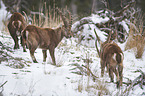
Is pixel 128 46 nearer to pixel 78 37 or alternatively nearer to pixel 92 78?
pixel 78 37

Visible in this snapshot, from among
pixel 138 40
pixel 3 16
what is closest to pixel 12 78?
pixel 138 40

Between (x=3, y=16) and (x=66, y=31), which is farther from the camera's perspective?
(x=3, y=16)

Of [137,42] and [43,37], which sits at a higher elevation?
[43,37]

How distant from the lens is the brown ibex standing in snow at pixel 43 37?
410 cm

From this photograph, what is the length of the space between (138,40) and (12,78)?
483 centimetres

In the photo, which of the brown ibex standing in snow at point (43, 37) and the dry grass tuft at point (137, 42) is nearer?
the brown ibex standing in snow at point (43, 37)

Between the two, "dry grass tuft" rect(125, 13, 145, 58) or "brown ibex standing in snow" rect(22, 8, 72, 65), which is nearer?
"brown ibex standing in snow" rect(22, 8, 72, 65)

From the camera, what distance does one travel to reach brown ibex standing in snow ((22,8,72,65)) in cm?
410

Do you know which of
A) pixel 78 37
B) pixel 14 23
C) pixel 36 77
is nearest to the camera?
pixel 36 77

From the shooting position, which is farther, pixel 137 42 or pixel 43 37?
pixel 137 42

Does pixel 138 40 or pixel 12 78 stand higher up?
pixel 138 40

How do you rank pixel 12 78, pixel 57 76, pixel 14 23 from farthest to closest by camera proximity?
pixel 14 23 < pixel 57 76 < pixel 12 78

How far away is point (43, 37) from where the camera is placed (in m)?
4.44

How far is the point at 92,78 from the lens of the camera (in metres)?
3.59
